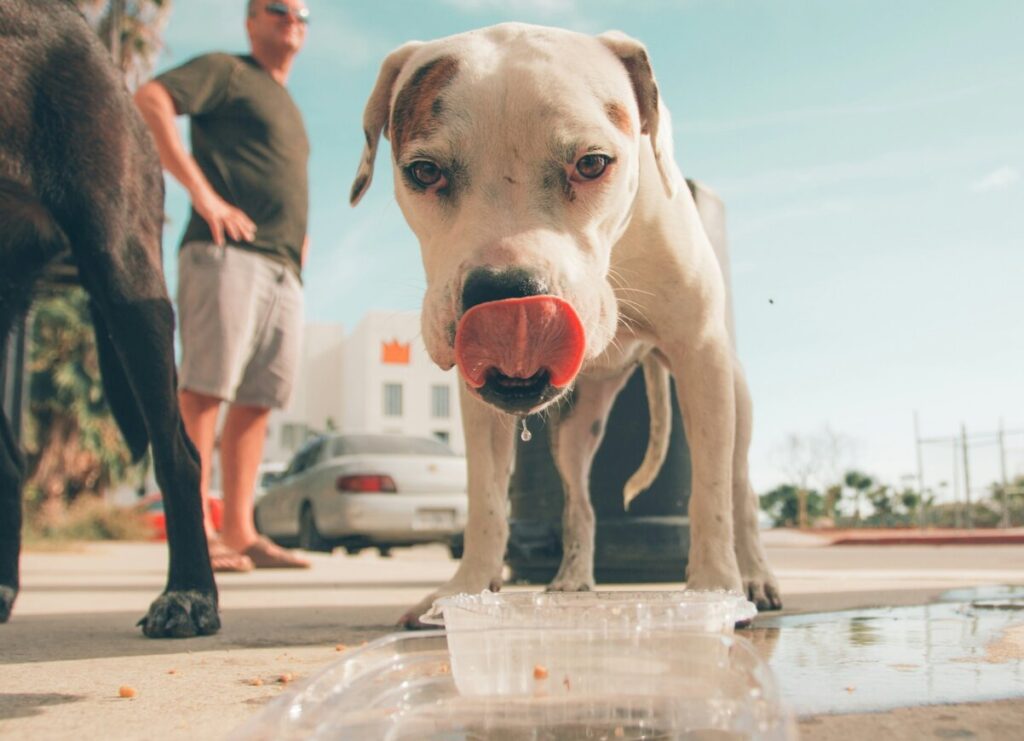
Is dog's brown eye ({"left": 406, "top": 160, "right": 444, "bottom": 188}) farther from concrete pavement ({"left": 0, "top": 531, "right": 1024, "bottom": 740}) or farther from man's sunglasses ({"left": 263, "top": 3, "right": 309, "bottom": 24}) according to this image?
man's sunglasses ({"left": 263, "top": 3, "right": 309, "bottom": 24})

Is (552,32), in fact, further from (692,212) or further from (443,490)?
(443,490)

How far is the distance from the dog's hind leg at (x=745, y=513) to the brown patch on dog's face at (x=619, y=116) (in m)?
1.22

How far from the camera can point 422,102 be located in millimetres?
2412

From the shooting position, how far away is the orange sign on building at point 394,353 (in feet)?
150

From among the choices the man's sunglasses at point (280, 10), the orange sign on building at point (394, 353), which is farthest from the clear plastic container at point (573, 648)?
the orange sign on building at point (394, 353)

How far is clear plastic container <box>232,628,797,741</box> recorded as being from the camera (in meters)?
1.29

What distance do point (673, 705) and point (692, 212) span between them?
189 centimetres

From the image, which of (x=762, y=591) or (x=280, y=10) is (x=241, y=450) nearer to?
(x=280, y=10)

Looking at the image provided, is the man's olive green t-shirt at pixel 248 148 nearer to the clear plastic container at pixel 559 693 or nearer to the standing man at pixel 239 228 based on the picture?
the standing man at pixel 239 228

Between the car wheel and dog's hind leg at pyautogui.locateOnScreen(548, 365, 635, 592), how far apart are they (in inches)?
277

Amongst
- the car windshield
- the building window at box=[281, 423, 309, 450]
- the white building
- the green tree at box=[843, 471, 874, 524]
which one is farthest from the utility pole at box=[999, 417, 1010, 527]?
the building window at box=[281, 423, 309, 450]

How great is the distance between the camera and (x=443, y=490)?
33.2ft

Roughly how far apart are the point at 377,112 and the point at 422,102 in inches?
15.4

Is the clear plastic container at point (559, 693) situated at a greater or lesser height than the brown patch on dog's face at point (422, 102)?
lesser
